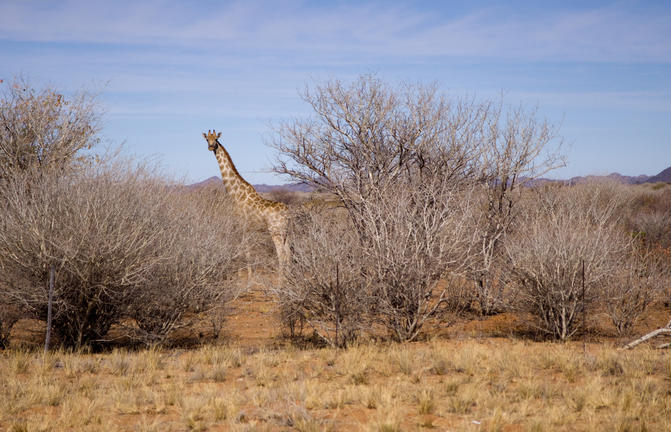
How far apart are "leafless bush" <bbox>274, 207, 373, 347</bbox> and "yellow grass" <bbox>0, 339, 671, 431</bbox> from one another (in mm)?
553

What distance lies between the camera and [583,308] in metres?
9.09

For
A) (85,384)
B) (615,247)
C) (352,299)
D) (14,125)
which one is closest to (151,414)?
(85,384)

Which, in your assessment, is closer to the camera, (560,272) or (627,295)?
(560,272)

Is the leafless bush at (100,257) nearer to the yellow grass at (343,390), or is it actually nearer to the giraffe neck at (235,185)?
the yellow grass at (343,390)

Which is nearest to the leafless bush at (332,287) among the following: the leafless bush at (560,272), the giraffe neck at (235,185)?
the leafless bush at (560,272)

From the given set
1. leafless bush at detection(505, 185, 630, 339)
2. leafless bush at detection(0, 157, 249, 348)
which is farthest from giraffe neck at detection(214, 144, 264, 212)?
leafless bush at detection(505, 185, 630, 339)

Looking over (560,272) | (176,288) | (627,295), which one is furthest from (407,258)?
(627,295)

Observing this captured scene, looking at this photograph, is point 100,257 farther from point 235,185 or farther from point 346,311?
point 235,185

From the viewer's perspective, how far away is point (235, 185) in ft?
48.0

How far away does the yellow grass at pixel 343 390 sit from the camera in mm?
5230

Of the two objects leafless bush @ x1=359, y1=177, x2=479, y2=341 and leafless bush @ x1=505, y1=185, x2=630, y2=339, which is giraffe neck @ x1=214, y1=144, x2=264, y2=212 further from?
leafless bush @ x1=505, y1=185, x2=630, y2=339

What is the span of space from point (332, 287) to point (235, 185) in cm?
688

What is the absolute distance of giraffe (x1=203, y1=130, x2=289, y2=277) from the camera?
45.6 feet

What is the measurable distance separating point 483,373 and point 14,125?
12.3 m
